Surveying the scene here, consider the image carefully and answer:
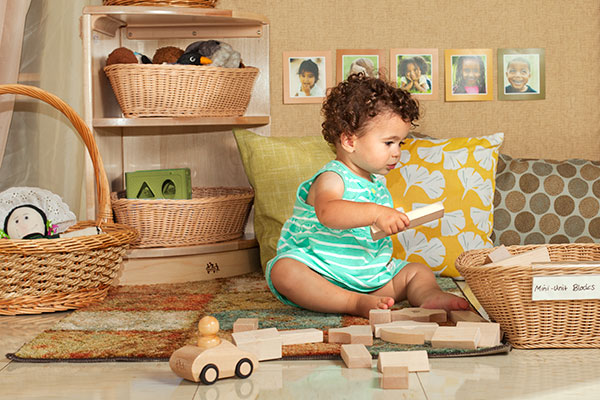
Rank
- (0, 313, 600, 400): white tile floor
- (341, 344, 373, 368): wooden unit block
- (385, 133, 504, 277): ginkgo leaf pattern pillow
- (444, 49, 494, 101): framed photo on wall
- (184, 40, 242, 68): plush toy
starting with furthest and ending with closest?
(444, 49, 494, 101): framed photo on wall → (184, 40, 242, 68): plush toy → (385, 133, 504, 277): ginkgo leaf pattern pillow → (341, 344, 373, 368): wooden unit block → (0, 313, 600, 400): white tile floor

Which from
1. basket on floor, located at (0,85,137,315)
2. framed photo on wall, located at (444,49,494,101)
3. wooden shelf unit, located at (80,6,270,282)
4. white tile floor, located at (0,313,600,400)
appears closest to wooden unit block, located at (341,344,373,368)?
white tile floor, located at (0,313,600,400)

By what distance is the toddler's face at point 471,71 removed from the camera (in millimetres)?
2492

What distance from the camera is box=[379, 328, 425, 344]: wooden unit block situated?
1348mm

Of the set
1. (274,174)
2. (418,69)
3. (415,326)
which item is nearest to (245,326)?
(415,326)

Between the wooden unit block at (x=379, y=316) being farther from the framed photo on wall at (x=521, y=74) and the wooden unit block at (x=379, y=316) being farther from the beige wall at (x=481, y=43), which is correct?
the framed photo on wall at (x=521, y=74)

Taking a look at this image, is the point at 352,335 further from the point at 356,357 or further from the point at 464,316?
the point at 464,316

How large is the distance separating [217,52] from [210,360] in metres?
1.26

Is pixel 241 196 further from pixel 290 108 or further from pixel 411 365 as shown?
pixel 411 365

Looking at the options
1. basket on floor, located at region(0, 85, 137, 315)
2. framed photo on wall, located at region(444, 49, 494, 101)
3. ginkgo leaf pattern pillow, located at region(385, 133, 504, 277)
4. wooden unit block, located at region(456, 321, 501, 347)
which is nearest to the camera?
wooden unit block, located at region(456, 321, 501, 347)

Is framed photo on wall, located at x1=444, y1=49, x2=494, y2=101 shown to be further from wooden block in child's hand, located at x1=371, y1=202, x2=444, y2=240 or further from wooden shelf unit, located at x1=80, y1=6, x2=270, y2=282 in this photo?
wooden block in child's hand, located at x1=371, y1=202, x2=444, y2=240

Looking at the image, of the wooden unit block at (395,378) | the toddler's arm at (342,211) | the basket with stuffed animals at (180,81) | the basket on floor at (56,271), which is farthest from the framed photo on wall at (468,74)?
the wooden unit block at (395,378)

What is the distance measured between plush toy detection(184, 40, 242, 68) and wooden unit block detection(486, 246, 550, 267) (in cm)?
112

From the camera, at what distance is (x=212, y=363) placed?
3.78 ft

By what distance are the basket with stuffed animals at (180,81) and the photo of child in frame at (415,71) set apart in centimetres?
57
